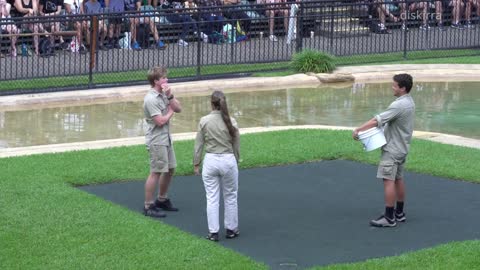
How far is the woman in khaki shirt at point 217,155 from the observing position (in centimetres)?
1154

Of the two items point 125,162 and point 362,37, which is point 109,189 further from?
point 362,37

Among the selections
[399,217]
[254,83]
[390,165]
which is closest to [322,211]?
[399,217]

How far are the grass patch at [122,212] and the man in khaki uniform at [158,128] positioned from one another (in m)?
0.31

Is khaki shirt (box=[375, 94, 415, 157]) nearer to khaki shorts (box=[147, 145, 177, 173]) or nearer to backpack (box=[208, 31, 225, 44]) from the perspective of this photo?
khaki shorts (box=[147, 145, 177, 173])

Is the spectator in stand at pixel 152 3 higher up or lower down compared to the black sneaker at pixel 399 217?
higher up

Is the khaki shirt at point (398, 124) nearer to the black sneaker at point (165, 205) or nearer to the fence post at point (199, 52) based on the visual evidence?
the black sneaker at point (165, 205)

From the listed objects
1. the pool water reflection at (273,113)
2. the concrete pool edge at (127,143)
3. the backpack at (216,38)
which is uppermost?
the backpack at (216,38)

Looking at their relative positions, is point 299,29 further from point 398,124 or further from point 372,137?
point 372,137

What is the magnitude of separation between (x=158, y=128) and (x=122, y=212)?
967 mm

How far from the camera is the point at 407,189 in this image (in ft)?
46.2

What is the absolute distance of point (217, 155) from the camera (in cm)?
1155

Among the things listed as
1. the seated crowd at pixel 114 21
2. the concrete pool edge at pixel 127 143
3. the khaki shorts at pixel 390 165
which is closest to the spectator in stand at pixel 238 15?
the seated crowd at pixel 114 21

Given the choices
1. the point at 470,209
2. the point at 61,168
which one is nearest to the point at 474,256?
the point at 470,209

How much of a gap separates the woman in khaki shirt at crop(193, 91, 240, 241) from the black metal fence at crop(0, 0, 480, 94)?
10176mm
